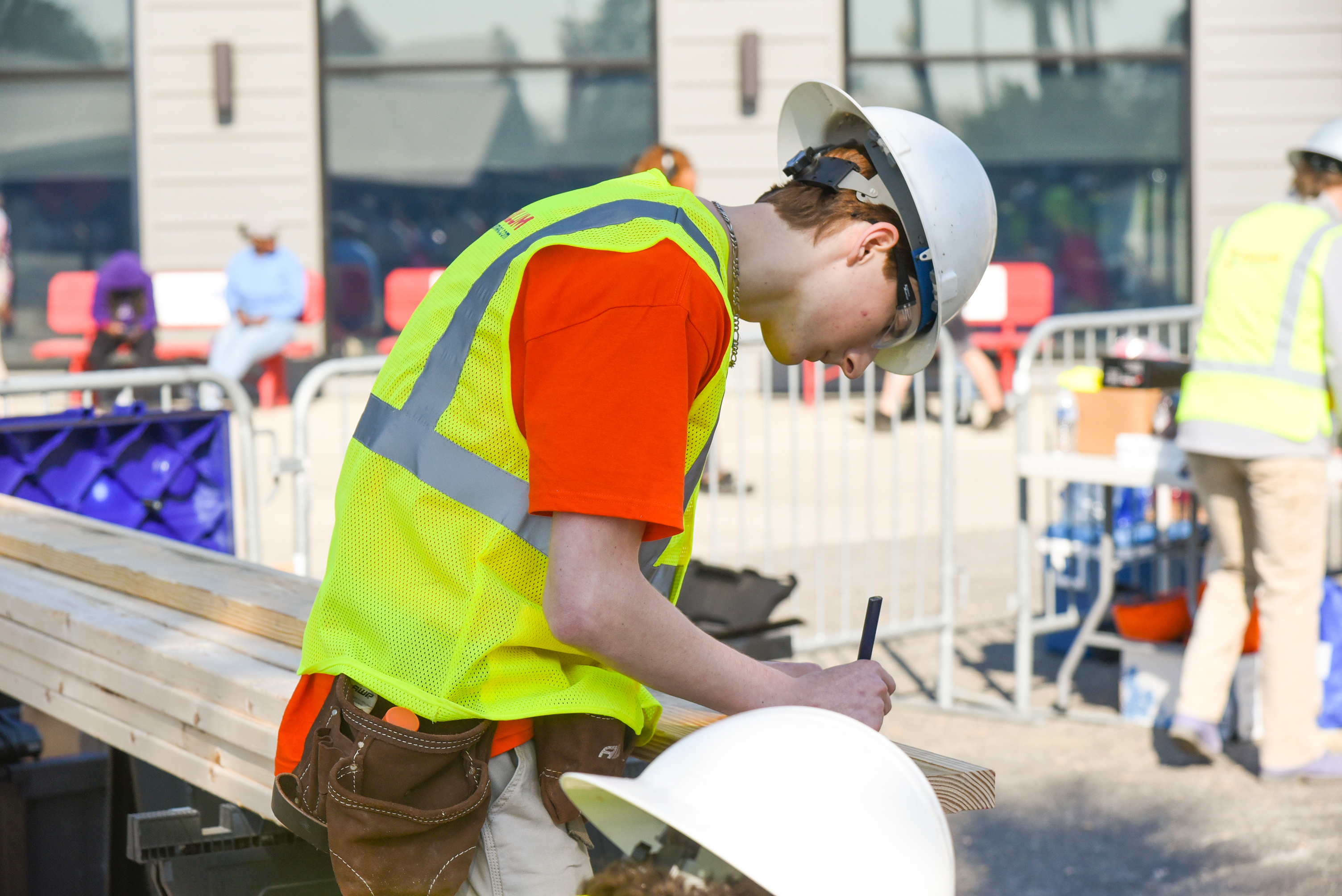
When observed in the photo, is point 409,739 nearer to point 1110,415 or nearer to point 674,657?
point 674,657

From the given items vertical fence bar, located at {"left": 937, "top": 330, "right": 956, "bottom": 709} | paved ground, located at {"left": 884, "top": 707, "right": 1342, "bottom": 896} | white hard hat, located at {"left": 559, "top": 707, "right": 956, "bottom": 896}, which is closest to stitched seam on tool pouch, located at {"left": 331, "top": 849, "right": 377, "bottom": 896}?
white hard hat, located at {"left": 559, "top": 707, "right": 956, "bottom": 896}

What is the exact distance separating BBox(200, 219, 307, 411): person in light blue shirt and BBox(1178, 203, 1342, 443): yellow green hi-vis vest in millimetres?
9030

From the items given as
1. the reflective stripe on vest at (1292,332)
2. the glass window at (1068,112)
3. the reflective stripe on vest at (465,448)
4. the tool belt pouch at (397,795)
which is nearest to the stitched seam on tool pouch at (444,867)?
the tool belt pouch at (397,795)

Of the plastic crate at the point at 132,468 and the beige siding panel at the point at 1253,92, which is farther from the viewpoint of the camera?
the beige siding panel at the point at 1253,92

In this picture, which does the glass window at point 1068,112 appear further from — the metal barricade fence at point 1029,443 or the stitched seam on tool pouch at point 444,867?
the stitched seam on tool pouch at point 444,867

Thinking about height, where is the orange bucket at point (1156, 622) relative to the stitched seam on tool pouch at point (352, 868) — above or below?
below

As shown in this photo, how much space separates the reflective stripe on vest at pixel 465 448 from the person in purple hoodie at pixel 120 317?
787 cm

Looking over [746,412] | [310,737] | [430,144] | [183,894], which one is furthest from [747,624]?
[430,144]

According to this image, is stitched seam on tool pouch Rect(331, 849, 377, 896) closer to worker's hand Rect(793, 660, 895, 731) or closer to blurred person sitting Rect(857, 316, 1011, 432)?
worker's hand Rect(793, 660, 895, 731)

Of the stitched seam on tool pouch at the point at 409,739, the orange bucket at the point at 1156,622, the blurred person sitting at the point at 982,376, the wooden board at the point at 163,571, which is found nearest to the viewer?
the stitched seam on tool pouch at the point at 409,739

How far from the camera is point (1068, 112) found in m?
14.2

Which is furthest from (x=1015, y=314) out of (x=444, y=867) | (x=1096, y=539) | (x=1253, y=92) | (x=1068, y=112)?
(x=444, y=867)

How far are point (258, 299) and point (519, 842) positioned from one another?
1106cm

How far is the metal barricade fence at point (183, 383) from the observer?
5.20 m
